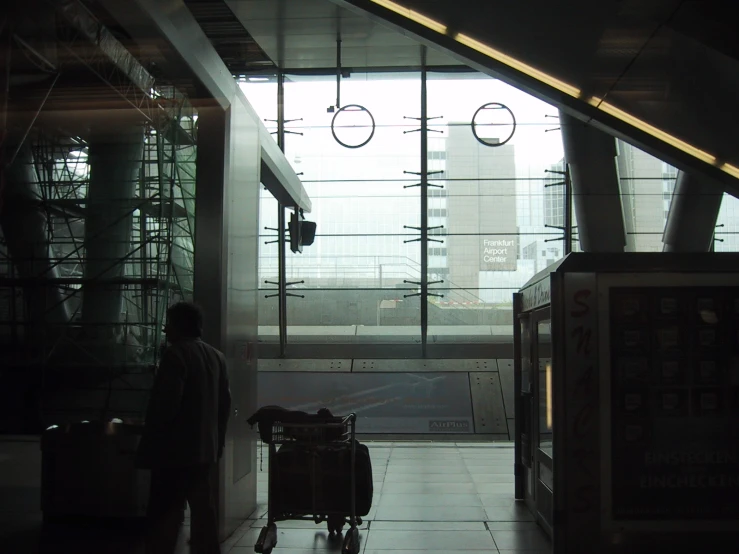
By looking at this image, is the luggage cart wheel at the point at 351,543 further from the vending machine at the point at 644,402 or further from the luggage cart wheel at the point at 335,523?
the vending machine at the point at 644,402

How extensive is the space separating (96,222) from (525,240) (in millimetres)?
7653

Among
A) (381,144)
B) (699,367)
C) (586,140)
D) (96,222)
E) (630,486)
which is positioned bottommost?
(630,486)

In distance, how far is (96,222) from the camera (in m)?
6.11

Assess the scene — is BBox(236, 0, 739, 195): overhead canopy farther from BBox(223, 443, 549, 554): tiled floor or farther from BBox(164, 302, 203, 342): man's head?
BBox(223, 443, 549, 554): tiled floor

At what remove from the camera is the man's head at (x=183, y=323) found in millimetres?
3477

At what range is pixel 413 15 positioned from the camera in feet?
19.2

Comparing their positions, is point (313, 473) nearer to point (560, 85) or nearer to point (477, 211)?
point (560, 85)

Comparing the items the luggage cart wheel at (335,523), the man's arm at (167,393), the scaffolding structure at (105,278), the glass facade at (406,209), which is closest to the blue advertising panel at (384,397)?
the glass facade at (406,209)

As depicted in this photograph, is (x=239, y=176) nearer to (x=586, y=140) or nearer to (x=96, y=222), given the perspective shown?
(x=96, y=222)

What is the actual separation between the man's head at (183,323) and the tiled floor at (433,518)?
1560 mm

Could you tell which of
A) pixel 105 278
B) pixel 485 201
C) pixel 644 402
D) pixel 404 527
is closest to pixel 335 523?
pixel 404 527

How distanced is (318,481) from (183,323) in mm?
1478

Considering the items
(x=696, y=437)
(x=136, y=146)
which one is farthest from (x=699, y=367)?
(x=136, y=146)

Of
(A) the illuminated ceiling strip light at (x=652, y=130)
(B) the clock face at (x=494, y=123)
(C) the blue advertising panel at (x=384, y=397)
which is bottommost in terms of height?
(C) the blue advertising panel at (x=384, y=397)
